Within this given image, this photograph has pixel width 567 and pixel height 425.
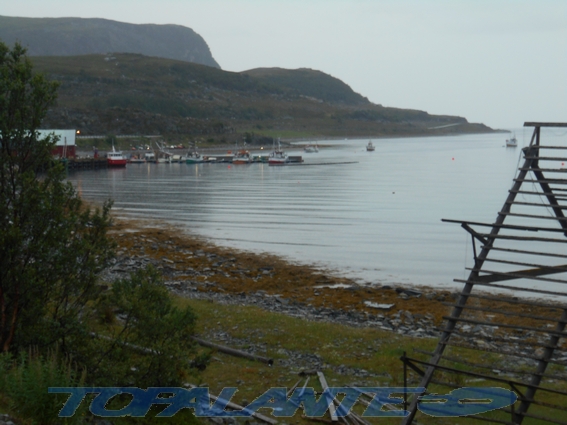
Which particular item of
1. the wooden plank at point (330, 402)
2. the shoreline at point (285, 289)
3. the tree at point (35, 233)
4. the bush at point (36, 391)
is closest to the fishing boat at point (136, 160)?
the shoreline at point (285, 289)

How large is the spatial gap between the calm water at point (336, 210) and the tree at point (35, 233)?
8145mm

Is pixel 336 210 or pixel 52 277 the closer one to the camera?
pixel 52 277

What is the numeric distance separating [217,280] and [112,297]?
557 inches

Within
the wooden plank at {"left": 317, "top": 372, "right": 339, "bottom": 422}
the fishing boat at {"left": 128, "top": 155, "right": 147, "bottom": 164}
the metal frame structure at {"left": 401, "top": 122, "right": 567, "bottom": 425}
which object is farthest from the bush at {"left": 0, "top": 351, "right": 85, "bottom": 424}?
the fishing boat at {"left": 128, "top": 155, "right": 147, "bottom": 164}

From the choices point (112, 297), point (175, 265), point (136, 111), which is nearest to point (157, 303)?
point (112, 297)

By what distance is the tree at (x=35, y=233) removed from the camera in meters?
9.02

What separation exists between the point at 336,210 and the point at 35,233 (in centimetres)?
4005

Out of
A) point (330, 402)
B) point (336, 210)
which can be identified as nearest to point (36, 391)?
point (330, 402)

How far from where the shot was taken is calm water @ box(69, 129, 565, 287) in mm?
29078

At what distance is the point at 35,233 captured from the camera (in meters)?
9.22

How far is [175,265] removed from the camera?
26078 mm

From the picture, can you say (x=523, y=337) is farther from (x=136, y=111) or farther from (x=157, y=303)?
(x=136, y=111)

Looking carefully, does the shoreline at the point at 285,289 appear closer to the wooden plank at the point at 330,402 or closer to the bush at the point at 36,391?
the wooden plank at the point at 330,402

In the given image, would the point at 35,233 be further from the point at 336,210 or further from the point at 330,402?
the point at 336,210
